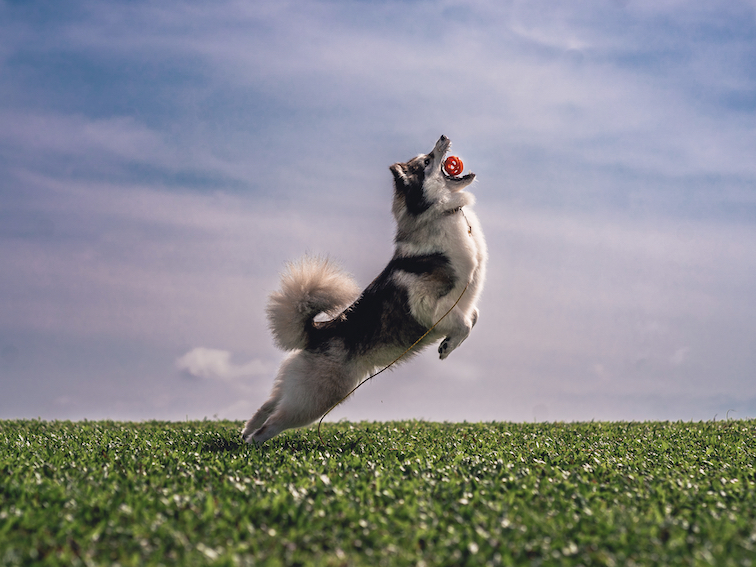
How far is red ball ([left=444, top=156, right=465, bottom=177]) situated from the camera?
7.14 metres

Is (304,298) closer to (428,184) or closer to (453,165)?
(428,184)

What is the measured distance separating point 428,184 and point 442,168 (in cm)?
30

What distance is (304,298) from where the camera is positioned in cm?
722

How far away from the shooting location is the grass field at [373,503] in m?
3.65

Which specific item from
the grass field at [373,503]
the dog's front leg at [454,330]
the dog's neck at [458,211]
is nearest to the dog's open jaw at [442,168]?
the dog's neck at [458,211]

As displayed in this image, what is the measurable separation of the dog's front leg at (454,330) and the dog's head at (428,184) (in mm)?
1286

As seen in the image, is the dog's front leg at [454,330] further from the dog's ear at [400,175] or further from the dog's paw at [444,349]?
the dog's ear at [400,175]

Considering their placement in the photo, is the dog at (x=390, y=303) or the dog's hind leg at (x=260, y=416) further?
the dog's hind leg at (x=260, y=416)

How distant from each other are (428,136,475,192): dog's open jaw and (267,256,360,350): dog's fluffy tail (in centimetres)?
169

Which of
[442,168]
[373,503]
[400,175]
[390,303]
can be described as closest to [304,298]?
[390,303]

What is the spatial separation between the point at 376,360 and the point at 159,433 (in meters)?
4.45

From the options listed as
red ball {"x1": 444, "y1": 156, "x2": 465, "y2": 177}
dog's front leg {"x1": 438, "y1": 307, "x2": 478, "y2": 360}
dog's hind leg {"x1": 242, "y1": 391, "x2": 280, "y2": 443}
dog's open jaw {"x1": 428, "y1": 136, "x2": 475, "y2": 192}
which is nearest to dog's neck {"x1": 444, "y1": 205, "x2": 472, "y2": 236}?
dog's open jaw {"x1": 428, "y1": 136, "x2": 475, "y2": 192}

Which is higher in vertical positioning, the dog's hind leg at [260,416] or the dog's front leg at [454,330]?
the dog's front leg at [454,330]

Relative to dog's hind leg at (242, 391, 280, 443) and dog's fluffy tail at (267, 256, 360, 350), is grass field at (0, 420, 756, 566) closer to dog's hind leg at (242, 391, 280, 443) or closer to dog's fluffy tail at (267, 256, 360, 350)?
dog's hind leg at (242, 391, 280, 443)
